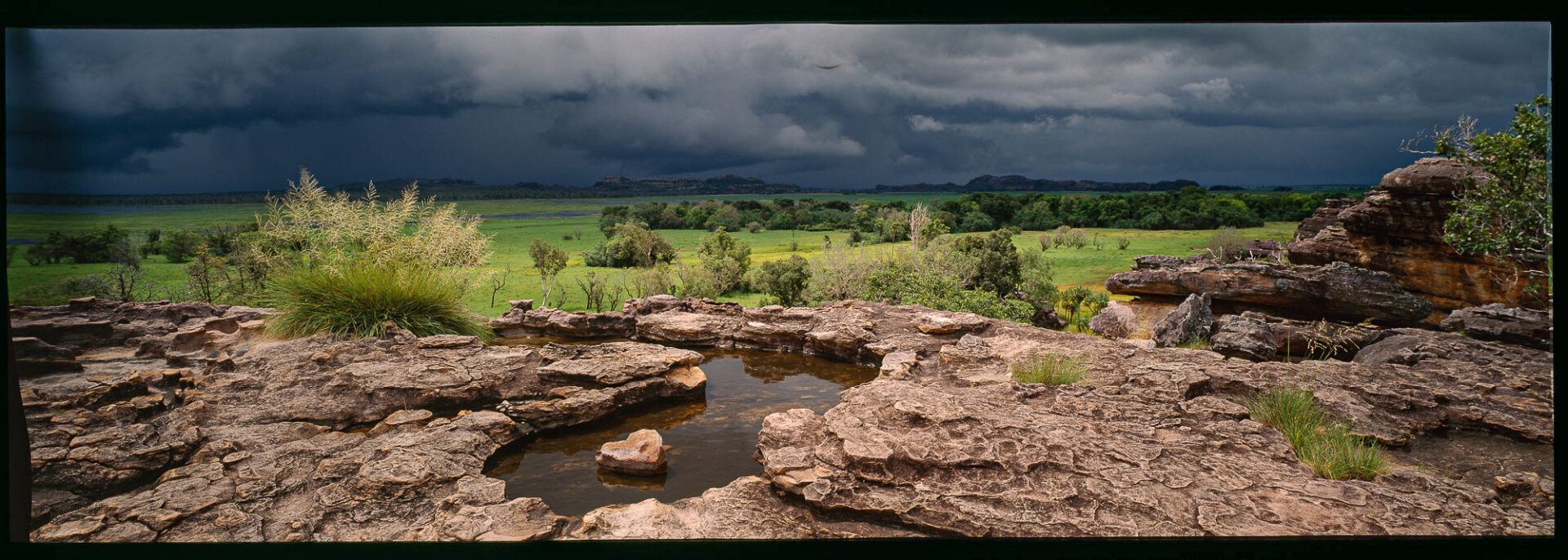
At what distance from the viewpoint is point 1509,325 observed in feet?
18.0

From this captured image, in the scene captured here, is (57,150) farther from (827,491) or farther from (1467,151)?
(1467,151)

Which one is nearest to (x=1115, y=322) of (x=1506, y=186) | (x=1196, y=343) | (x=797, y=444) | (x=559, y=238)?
(x=1196, y=343)

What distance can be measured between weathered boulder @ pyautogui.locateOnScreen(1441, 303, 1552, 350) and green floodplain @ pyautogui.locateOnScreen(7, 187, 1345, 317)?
1.84 metres

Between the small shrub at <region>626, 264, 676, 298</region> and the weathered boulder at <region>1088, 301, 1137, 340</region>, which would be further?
the small shrub at <region>626, 264, 676, 298</region>

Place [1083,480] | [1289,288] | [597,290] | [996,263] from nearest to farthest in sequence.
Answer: [1083,480]
[1289,288]
[597,290]
[996,263]

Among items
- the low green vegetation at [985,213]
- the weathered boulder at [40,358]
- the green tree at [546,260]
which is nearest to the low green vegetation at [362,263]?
the weathered boulder at [40,358]

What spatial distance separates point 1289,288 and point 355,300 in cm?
964

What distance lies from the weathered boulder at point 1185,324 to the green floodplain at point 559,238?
1477mm

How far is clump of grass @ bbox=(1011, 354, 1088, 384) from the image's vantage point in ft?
16.4

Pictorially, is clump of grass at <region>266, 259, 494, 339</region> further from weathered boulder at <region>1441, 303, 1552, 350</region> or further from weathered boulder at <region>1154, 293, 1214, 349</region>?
weathered boulder at <region>1441, 303, 1552, 350</region>

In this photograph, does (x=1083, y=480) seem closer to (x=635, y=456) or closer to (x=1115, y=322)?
(x=635, y=456)

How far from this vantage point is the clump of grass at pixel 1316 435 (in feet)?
12.1

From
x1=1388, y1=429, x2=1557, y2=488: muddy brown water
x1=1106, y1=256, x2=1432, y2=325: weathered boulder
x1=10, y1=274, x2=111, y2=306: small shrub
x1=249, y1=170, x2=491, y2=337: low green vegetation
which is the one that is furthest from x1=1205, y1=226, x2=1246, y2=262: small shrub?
x1=10, y1=274, x2=111, y2=306: small shrub

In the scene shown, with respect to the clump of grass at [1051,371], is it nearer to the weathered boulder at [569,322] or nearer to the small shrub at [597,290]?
the weathered boulder at [569,322]
